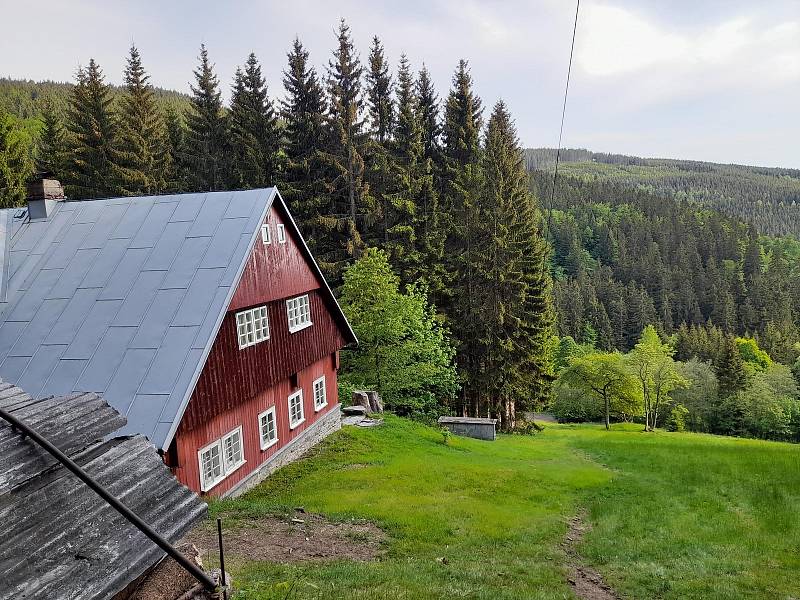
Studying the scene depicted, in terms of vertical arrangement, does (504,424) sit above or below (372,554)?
below

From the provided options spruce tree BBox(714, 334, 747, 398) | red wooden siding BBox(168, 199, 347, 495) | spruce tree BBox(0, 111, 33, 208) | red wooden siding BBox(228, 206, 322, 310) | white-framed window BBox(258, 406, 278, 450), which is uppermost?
spruce tree BBox(0, 111, 33, 208)

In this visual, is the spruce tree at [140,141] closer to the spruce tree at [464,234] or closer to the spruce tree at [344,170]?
the spruce tree at [344,170]

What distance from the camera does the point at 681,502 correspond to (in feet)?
59.9

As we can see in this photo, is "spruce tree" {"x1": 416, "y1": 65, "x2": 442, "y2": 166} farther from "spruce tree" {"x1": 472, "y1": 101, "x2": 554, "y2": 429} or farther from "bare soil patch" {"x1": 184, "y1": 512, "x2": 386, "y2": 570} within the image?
"bare soil patch" {"x1": 184, "y1": 512, "x2": 386, "y2": 570}

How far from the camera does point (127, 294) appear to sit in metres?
14.9

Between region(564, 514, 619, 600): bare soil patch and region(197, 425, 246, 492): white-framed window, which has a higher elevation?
region(197, 425, 246, 492): white-framed window

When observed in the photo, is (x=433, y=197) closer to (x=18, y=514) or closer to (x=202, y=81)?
(x=202, y=81)

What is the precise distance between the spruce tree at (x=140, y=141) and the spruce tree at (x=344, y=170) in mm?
11656

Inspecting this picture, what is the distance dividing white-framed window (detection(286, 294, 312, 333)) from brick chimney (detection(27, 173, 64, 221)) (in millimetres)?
8044

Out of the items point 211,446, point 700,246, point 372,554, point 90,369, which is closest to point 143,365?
point 90,369

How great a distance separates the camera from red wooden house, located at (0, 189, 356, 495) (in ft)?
43.8

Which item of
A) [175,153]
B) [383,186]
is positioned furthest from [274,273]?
[175,153]

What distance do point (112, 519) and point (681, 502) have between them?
1907 cm

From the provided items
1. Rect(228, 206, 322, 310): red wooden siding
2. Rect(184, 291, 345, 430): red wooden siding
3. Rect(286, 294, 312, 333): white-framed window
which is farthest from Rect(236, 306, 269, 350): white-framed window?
Rect(286, 294, 312, 333): white-framed window
